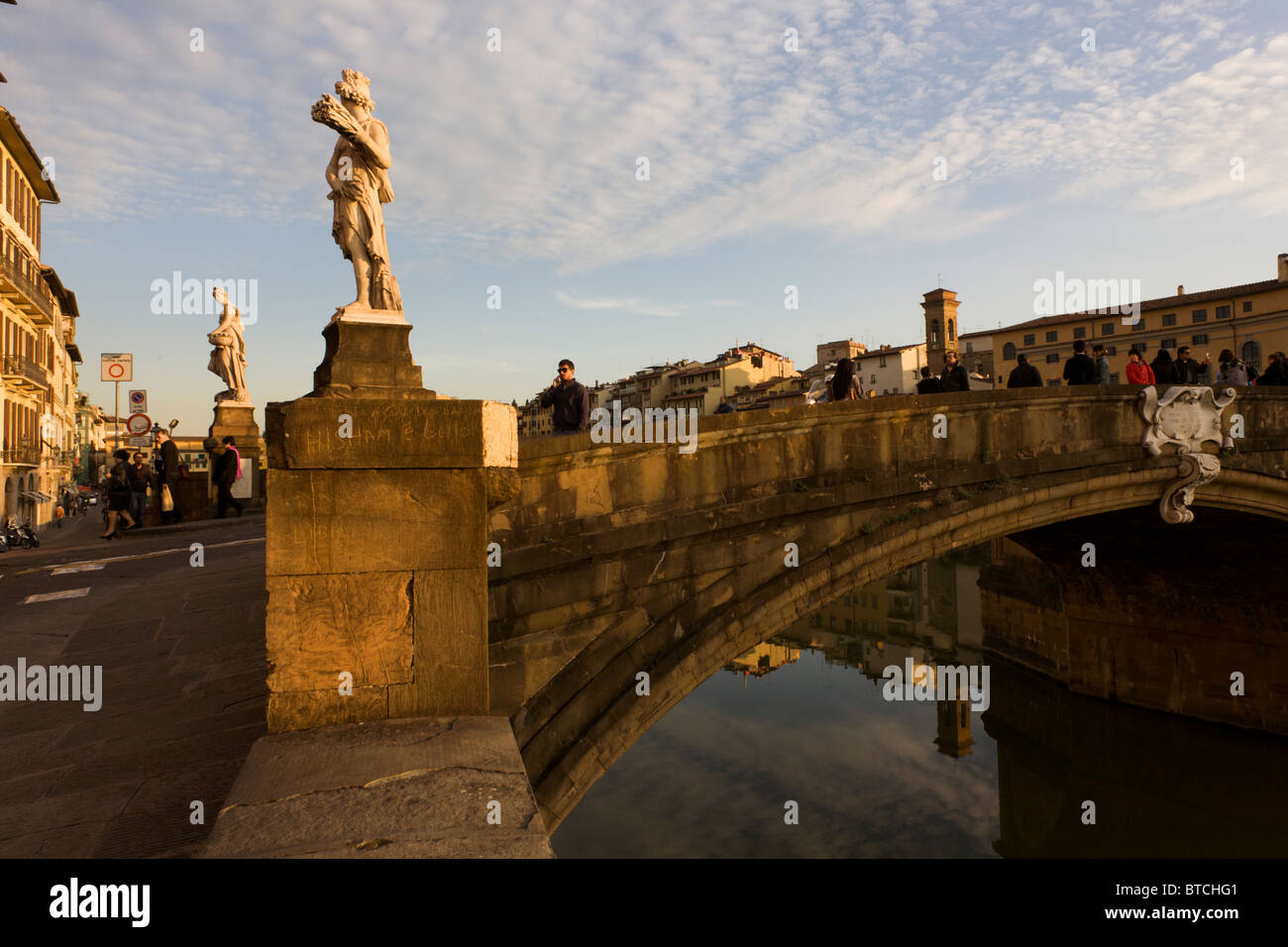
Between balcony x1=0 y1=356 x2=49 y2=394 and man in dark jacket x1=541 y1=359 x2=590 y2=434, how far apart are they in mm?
23043

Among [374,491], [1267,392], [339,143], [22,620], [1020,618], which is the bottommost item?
[1020,618]

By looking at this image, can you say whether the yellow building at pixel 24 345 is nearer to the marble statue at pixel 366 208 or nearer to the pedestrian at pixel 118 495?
the pedestrian at pixel 118 495

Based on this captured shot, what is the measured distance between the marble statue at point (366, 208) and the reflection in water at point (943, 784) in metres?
10.9

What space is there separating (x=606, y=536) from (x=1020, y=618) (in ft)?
59.9

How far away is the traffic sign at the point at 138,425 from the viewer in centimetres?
1004

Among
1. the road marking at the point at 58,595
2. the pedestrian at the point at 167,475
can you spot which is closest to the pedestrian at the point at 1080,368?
the road marking at the point at 58,595

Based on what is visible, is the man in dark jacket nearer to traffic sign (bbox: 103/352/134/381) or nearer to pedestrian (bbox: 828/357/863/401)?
pedestrian (bbox: 828/357/863/401)

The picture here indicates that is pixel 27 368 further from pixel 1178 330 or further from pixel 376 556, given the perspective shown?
pixel 1178 330

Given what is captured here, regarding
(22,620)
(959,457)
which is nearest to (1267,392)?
(959,457)

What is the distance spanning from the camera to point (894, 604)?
3472 cm

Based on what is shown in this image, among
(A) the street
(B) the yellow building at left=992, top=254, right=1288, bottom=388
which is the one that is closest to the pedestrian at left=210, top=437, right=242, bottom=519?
(A) the street

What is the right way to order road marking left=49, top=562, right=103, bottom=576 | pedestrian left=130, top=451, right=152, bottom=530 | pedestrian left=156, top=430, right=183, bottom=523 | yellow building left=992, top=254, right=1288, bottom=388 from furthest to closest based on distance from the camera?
yellow building left=992, top=254, right=1288, bottom=388
pedestrian left=156, top=430, right=183, bottom=523
pedestrian left=130, top=451, right=152, bottom=530
road marking left=49, top=562, right=103, bottom=576

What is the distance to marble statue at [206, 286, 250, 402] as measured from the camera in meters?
12.8
